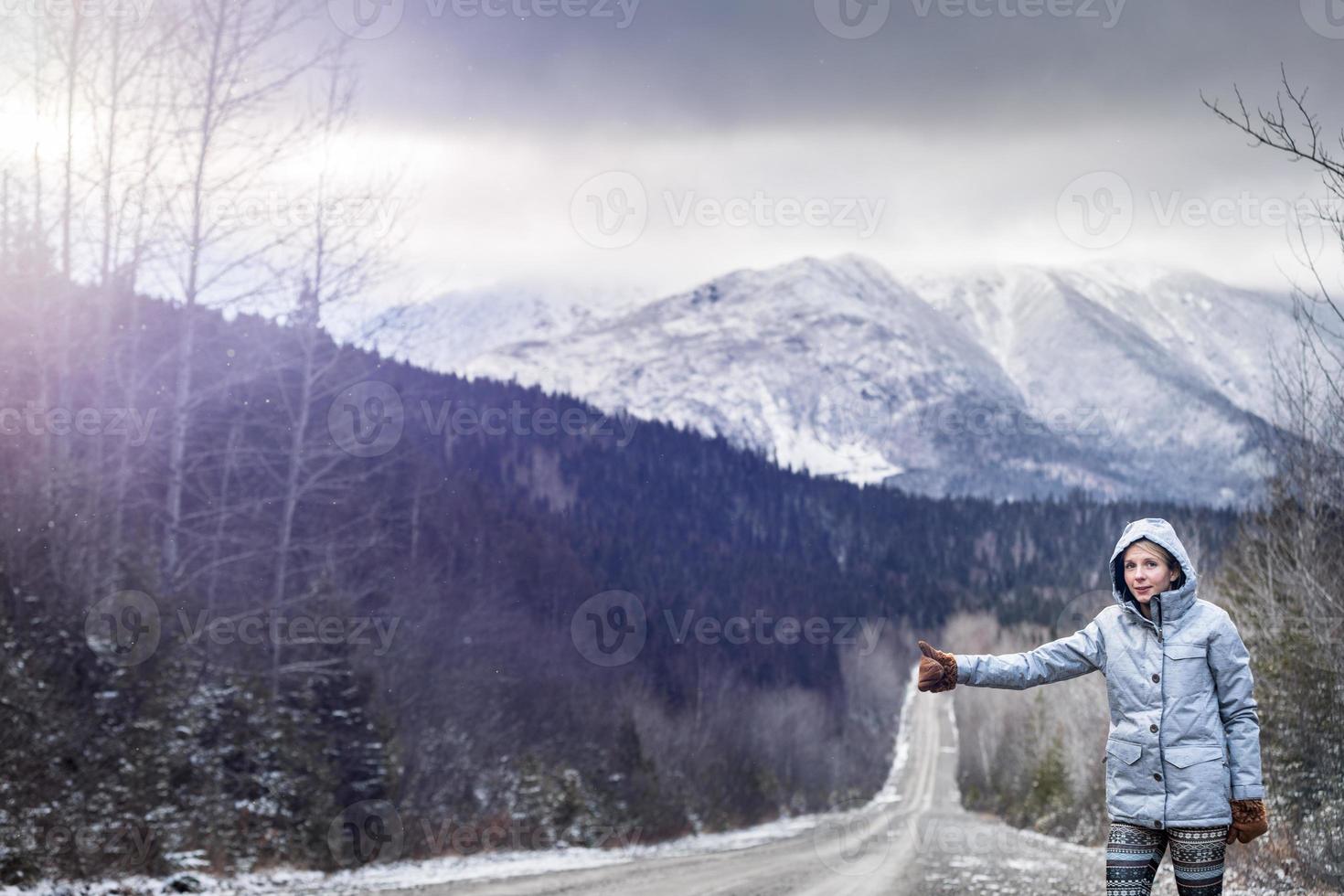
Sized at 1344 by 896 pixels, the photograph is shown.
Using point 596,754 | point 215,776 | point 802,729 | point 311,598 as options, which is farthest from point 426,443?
point 215,776

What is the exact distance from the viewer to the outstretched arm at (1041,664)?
5.70m

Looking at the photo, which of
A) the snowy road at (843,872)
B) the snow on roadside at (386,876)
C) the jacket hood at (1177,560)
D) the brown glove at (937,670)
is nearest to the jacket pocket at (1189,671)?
the jacket hood at (1177,560)

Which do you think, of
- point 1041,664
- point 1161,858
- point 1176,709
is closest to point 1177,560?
point 1176,709

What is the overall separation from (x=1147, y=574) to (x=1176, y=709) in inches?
23.7

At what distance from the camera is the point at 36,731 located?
41.1ft

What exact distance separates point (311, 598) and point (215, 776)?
6378 mm

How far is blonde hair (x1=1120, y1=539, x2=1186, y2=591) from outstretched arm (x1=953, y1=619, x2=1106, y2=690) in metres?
0.43

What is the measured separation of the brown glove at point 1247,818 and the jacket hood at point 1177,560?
842 mm

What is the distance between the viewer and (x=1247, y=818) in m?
5.23

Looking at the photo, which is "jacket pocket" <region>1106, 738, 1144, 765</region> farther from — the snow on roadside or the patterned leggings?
the snow on roadside

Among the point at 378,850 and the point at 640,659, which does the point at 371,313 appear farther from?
the point at 640,659

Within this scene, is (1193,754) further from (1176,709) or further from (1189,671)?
(1189,671)

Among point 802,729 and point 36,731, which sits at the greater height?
point 36,731

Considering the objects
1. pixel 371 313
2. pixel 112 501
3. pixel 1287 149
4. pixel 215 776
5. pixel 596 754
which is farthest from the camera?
pixel 596 754
